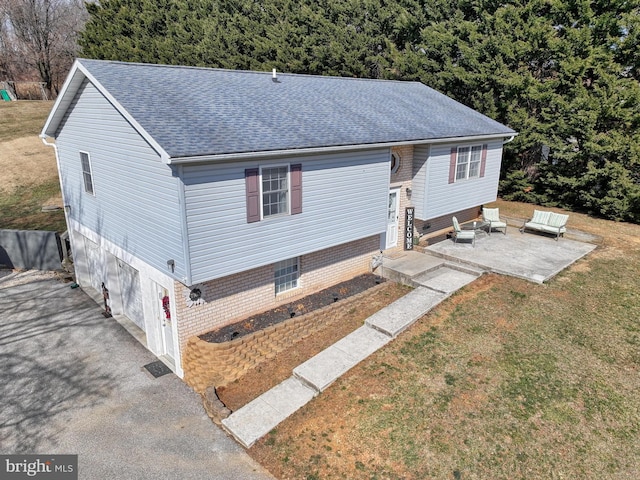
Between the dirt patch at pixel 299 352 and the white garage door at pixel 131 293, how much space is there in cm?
481

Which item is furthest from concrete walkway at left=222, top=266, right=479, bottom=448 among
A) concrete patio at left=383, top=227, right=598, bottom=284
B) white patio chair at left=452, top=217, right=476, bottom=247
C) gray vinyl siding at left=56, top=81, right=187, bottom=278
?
gray vinyl siding at left=56, top=81, right=187, bottom=278

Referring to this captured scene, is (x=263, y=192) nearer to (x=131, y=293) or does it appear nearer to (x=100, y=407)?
(x=131, y=293)

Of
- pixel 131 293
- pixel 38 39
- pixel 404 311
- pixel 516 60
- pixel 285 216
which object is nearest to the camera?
pixel 285 216

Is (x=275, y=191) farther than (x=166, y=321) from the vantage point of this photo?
No

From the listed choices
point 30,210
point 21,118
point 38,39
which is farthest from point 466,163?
point 38,39

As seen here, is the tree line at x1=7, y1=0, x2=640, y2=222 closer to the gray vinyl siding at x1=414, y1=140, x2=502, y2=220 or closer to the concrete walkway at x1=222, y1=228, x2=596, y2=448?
the gray vinyl siding at x1=414, y1=140, x2=502, y2=220

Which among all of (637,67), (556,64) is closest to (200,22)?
(556,64)

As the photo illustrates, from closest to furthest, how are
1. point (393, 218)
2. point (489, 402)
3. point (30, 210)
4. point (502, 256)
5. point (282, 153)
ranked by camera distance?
point (489, 402), point (282, 153), point (502, 256), point (393, 218), point (30, 210)

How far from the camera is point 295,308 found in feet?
42.9

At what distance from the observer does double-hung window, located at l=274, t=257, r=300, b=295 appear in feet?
43.4

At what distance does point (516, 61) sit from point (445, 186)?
11.9 meters

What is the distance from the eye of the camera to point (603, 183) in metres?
22.0

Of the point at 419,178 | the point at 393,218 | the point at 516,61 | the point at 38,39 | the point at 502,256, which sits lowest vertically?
the point at 502,256

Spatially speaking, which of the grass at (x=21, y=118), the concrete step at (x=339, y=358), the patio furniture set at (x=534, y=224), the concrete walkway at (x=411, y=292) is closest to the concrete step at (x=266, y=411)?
the concrete walkway at (x=411, y=292)
